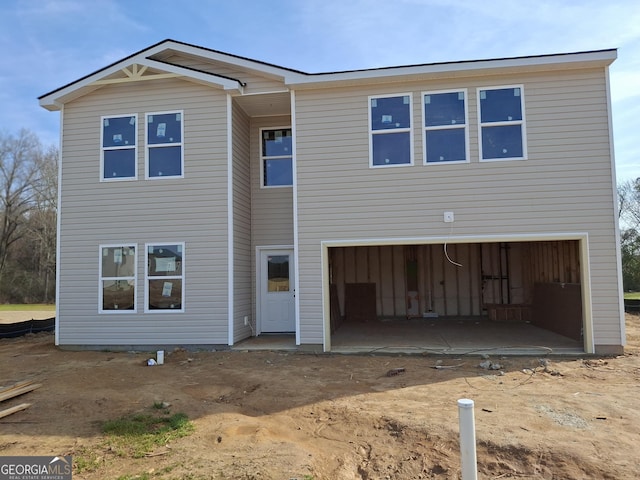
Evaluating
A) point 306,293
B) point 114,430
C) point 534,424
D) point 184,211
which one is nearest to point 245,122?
point 184,211

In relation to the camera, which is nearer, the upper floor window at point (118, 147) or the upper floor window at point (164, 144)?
the upper floor window at point (164, 144)

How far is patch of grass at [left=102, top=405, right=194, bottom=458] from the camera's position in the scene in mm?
4520

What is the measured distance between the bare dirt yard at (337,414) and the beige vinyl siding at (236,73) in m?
5.81

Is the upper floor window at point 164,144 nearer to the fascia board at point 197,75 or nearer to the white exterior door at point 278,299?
the fascia board at point 197,75

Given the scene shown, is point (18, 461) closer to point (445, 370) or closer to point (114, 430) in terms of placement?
point (114, 430)

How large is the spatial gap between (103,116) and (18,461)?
8031 mm

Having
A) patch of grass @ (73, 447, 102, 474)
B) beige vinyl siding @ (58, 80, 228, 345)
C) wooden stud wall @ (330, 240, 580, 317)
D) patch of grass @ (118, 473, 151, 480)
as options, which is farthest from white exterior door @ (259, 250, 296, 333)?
patch of grass @ (118, 473, 151, 480)

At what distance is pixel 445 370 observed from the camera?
7562 mm

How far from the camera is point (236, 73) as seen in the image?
988 centimetres

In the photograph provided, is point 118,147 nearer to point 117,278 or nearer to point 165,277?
point 117,278

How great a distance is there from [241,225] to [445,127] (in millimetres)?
5048

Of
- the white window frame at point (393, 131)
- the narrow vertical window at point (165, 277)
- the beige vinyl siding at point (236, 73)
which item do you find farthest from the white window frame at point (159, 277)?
the white window frame at point (393, 131)

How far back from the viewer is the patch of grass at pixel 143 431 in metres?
4.52

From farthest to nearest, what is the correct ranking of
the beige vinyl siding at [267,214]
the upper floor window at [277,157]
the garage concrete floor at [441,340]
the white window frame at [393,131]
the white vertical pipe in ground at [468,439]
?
the upper floor window at [277,157] < the beige vinyl siding at [267,214] < the white window frame at [393,131] < the garage concrete floor at [441,340] < the white vertical pipe in ground at [468,439]
